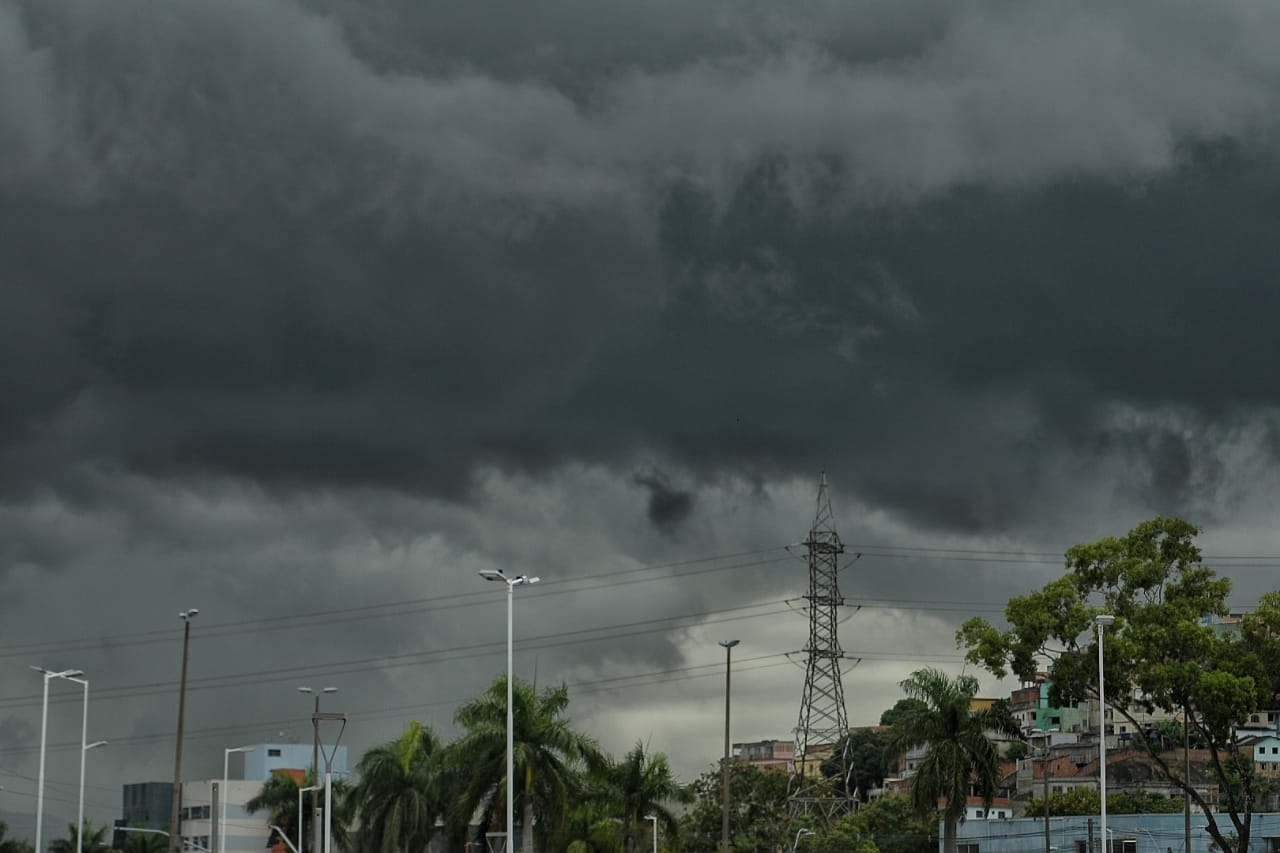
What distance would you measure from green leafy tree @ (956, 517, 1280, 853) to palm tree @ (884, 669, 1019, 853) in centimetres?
473

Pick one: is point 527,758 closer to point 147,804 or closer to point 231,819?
point 231,819

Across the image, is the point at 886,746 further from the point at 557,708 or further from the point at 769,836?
the point at 769,836

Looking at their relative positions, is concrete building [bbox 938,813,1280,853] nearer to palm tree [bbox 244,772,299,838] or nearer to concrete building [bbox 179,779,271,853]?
palm tree [bbox 244,772,299,838]

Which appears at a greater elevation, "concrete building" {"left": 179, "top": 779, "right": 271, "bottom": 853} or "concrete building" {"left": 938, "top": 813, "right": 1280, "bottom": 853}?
"concrete building" {"left": 938, "top": 813, "right": 1280, "bottom": 853}

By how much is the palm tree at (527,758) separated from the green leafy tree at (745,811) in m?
44.0

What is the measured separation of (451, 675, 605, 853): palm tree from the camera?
6400 cm

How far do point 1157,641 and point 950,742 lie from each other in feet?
38.0

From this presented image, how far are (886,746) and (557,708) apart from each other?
53.8 feet

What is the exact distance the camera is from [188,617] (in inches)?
2660

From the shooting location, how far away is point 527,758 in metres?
64.0

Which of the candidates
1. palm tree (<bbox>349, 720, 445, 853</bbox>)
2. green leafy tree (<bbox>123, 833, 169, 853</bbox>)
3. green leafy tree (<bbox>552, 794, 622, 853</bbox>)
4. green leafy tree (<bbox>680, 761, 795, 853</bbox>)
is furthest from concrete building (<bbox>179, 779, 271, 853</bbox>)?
green leafy tree (<bbox>552, 794, 622, 853</bbox>)

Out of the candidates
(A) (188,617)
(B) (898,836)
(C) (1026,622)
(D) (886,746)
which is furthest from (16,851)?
(C) (1026,622)

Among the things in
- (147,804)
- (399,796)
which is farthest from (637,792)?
(147,804)

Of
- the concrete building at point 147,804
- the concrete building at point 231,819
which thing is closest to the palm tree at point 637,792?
the concrete building at point 231,819
